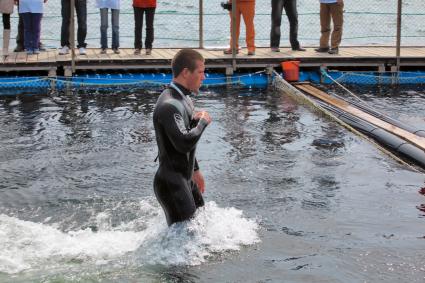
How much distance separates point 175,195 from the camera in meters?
6.36

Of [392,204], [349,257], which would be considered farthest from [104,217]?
[392,204]

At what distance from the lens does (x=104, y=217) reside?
7.81 m

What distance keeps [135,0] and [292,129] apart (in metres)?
5.20

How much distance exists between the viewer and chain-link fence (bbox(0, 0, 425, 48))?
28.2m

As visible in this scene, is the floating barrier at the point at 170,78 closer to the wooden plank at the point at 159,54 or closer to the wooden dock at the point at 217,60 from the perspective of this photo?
the wooden dock at the point at 217,60

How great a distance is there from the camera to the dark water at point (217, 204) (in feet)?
21.3

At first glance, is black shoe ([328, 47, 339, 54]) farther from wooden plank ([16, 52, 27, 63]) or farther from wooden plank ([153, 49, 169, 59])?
wooden plank ([16, 52, 27, 63])

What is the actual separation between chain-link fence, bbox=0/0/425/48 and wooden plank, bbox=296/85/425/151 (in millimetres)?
11394

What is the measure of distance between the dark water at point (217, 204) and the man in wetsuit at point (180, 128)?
27 cm

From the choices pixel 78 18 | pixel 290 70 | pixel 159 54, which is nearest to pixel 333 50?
pixel 290 70

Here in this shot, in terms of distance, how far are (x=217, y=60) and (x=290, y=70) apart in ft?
5.19

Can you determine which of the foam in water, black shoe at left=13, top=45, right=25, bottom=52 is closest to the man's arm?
the foam in water

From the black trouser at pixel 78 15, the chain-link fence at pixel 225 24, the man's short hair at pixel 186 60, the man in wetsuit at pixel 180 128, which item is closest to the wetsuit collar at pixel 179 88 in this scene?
the man in wetsuit at pixel 180 128

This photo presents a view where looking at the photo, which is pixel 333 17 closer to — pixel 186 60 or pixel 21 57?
pixel 21 57
